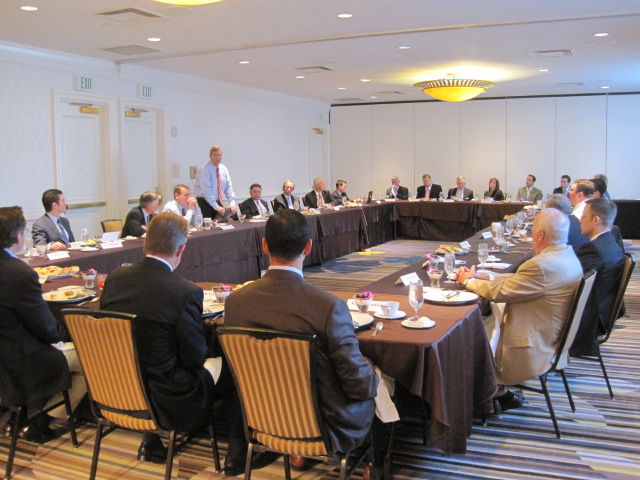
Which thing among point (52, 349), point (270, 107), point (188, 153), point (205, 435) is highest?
point (270, 107)

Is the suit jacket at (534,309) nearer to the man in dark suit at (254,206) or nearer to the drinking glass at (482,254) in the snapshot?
the drinking glass at (482,254)

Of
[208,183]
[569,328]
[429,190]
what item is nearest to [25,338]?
[569,328]

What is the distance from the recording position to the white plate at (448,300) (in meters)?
3.20

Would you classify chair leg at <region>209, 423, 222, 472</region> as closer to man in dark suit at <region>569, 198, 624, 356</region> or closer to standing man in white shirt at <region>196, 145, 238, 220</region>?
man in dark suit at <region>569, 198, 624, 356</region>

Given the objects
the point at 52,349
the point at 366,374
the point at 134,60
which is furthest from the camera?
the point at 134,60

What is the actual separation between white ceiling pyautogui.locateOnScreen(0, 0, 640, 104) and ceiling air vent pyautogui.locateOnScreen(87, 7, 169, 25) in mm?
41

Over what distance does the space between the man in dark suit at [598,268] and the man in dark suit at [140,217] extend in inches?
164

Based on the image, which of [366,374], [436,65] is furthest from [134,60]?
[366,374]

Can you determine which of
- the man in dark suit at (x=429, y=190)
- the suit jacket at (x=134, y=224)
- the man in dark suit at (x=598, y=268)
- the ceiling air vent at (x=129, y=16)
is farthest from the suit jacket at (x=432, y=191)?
the man in dark suit at (x=598, y=268)

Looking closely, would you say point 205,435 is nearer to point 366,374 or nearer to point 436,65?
point 366,374

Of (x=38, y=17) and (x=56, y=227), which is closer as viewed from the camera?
(x=56, y=227)

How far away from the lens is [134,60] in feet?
28.8

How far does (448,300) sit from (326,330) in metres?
1.18

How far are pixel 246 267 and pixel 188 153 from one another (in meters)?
4.08
